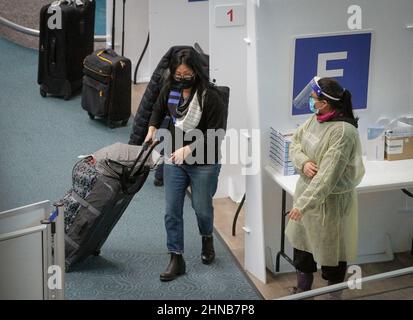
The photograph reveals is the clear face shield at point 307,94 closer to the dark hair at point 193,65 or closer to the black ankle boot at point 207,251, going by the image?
the dark hair at point 193,65

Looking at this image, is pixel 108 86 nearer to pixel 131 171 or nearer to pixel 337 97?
pixel 131 171

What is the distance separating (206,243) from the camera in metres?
4.43

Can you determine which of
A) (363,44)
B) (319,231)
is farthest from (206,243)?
(363,44)

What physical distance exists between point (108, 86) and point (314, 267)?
3.00 m

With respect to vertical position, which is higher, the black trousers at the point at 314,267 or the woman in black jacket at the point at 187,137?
the woman in black jacket at the point at 187,137

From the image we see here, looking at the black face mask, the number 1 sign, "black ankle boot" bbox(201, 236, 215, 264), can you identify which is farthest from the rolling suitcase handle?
the number 1 sign

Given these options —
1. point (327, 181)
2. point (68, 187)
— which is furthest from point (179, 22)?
point (327, 181)

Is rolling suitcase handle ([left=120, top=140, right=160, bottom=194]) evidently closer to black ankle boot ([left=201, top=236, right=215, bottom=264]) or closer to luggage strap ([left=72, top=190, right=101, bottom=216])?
luggage strap ([left=72, top=190, right=101, bottom=216])

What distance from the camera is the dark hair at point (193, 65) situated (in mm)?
3941

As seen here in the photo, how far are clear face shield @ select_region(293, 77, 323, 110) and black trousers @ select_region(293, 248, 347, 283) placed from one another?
0.72m

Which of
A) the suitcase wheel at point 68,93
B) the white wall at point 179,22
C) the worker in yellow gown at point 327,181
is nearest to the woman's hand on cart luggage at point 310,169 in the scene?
the worker in yellow gown at point 327,181

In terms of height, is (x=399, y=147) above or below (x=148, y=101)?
below

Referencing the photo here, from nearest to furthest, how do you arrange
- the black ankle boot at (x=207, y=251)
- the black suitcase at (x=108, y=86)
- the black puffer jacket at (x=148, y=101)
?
the black ankle boot at (x=207, y=251) → the black puffer jacket at (x=148, y=101) → the black suitcase at (x=108, y=86)

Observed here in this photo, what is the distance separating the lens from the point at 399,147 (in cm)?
429
